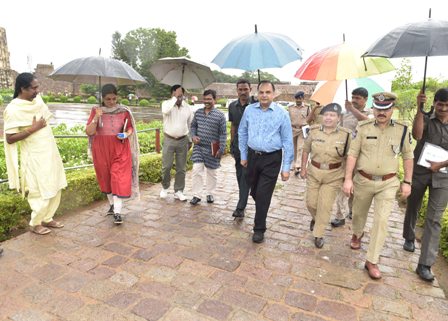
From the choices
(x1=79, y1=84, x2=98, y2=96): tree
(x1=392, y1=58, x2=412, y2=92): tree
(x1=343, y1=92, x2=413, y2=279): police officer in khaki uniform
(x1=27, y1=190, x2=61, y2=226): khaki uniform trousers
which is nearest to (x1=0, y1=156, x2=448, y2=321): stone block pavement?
(x1=27, y1=190, x2=61, y2=226): khaki uniform trousers

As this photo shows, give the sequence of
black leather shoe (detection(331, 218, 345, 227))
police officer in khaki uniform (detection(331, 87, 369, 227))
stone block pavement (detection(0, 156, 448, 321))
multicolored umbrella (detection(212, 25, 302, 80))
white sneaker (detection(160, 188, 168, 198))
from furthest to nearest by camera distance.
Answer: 1. white sneaker (detection(160, 188, 168, 198))
2. black leather shoe (detection(331, 218, 345, 227))
3. police officer in khaki uniform (detection(331, 87, 369, 227))
4. multicolored umbrella (detection(212, 25, 302, 80))
5. stone block pavement (detection(0, 156, 448, 321))

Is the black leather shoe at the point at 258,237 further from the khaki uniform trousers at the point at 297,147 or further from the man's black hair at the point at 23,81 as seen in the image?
the khaki uniform trousers at the point at 297,147

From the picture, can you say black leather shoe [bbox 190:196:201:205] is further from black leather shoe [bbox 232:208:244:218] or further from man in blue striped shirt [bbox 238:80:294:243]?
man in blue striped shirt [bbox 238:80:294:243]

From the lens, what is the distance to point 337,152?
11.1ft

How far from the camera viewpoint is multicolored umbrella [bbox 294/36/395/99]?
3637 mm

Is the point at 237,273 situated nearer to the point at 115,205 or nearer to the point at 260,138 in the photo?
the point at 260,138

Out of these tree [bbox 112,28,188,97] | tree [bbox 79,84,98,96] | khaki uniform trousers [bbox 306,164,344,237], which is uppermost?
tree [bbox 112,28,188,97]

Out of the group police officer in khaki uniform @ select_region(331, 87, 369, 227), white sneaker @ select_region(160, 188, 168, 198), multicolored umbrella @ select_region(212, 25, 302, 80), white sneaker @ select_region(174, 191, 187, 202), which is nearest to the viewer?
multicolored umbrella @ select_region(212, 25, 302, 80)

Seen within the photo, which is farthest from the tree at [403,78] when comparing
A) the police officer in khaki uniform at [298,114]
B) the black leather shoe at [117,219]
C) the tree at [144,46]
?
the tree at [144,46]

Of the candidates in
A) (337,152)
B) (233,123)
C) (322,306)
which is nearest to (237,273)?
(322,306)

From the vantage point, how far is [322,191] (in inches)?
138

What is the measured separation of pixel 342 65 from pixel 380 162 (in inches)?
50.6

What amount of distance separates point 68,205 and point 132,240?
1442mm

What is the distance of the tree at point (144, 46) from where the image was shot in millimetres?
47281
